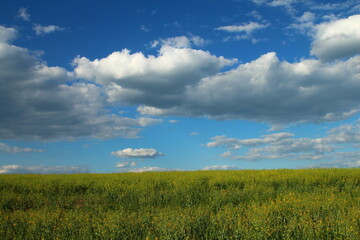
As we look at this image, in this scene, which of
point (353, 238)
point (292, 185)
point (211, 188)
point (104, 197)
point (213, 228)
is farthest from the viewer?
point (292, 185)

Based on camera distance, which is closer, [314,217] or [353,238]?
[353,238]

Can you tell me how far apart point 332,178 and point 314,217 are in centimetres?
1272

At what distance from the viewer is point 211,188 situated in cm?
1803

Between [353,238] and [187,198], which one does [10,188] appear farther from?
[353,238]

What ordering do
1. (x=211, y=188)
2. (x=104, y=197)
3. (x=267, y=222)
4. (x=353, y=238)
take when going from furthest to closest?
(x=211, y=188)
(x=104, y=197)
(x=267, y=222)
(x=353, y=238)

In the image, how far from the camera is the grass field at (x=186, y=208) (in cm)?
877

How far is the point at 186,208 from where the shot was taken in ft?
43.1

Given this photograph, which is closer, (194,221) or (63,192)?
(194,221)

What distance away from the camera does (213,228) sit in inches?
347

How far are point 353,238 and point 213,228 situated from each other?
3.82 meters

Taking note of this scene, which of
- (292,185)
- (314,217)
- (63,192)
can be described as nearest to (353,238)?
(314,217)

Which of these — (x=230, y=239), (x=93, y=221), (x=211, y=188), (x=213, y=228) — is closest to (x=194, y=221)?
(x=213, y=228)

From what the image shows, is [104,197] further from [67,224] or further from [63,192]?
[67,224]

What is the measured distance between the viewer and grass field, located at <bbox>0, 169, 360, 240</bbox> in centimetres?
877
